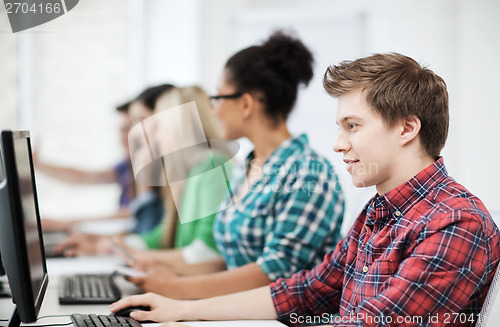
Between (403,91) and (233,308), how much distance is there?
0.60 m

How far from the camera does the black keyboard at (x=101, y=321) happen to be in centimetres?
108

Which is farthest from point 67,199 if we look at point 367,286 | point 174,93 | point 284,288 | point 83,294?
point 367,286

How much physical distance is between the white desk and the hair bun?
31.0 inches

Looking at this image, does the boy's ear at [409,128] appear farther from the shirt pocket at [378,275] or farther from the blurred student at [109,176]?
the blurred student at [109,176]

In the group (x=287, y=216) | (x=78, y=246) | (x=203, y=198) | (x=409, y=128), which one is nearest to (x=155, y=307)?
(x=287, y=216)

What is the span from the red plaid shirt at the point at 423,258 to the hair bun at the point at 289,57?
705 millimetres

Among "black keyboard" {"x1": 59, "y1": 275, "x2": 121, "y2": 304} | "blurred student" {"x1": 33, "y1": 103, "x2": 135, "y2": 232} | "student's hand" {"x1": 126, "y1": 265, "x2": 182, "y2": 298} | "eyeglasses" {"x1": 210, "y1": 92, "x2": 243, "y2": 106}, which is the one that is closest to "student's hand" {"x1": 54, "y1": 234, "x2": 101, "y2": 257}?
"blurred student" {"x1": 33, "y1": 103, "x2": 135, "y2": 232}

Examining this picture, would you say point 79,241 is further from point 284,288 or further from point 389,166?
point 389,166

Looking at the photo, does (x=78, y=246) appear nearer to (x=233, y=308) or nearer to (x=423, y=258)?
(x=233, y=308)

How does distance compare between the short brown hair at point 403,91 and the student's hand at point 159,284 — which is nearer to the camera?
the short brown hair at point 403,91

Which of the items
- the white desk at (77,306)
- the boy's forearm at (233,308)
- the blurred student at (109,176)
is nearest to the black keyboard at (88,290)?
the white desk at (77,306)

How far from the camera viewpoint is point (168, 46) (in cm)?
373

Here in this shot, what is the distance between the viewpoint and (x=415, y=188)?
1.02m

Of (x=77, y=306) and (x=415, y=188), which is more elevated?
(x=415, y=188)
